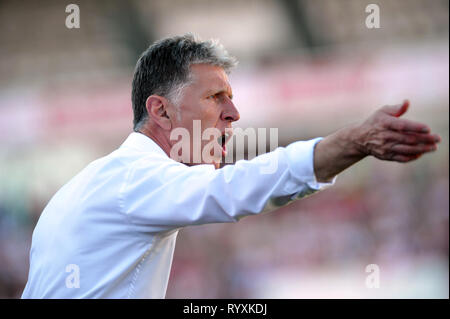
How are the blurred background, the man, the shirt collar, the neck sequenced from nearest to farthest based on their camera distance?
the man, the shirt collar, the neck, the blurred background

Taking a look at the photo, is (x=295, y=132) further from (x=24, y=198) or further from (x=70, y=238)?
(x=70, y=238)

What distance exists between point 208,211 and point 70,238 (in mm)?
521

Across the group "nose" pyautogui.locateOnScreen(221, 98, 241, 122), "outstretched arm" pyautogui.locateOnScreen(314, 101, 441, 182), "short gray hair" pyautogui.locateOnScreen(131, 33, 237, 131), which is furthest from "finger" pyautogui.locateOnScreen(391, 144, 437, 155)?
"short gray hair" pyautogui.locateOnScreen(131, 33, 237, 131)

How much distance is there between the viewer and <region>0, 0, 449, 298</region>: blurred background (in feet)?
30.5

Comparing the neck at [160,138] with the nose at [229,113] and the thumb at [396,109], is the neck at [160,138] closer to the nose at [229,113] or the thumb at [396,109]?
the nose at [229,113]

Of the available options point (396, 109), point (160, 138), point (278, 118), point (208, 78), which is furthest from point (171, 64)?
point (278, 118)

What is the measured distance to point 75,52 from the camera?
16.5 metres

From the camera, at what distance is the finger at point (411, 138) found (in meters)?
1.63

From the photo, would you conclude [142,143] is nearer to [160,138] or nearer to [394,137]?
[160,138]

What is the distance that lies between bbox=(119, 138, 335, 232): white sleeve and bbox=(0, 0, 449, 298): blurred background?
690 cm

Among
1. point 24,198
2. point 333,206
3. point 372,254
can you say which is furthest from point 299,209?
point 24,198

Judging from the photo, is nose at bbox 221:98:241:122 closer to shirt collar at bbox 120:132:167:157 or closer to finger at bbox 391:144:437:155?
shirt collar at bbox 120:132:167:157

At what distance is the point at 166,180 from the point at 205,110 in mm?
540

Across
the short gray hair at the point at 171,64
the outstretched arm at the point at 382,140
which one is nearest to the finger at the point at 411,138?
the outstretched arm at the point at 382,140
